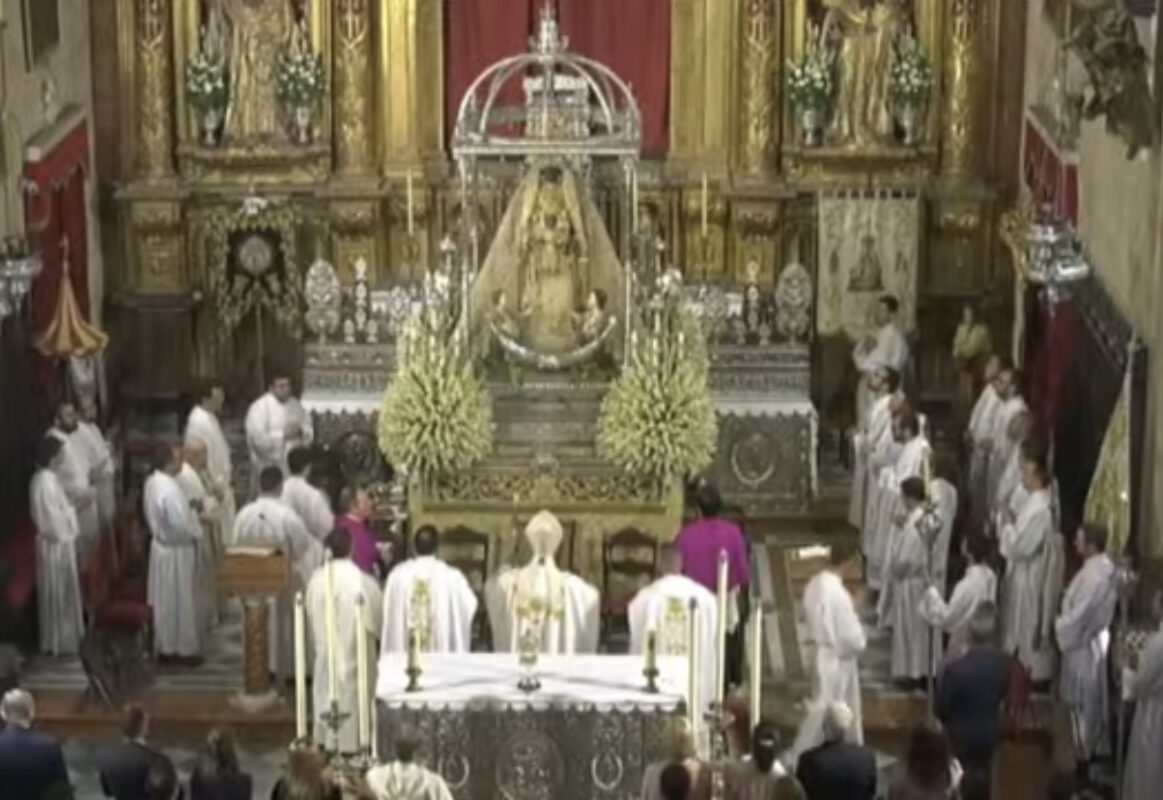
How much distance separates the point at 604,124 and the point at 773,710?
20.3ft

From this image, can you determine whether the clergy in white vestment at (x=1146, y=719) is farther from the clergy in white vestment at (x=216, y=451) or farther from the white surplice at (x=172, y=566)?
the clergy in white vestment at (x=216, y=451)

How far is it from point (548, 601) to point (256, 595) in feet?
7.34

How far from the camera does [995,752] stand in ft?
56.3

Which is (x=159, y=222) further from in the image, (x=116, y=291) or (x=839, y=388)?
(x=839, y=388)

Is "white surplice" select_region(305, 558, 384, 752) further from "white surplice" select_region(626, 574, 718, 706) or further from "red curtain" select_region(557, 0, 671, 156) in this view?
"red curtain" select_region(557, 0, 671, 156)

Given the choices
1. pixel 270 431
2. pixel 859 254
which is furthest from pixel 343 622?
pixel 859 254

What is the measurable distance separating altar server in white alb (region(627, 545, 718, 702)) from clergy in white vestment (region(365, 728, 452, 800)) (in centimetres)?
281

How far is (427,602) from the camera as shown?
1667 cm

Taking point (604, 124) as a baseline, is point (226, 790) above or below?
below

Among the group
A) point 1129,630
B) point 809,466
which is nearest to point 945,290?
point 809,466

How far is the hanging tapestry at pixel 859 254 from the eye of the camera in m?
23.4

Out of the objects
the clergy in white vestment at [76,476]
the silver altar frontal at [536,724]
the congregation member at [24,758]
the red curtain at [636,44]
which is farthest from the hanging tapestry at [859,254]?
the congregation member at [24,758]

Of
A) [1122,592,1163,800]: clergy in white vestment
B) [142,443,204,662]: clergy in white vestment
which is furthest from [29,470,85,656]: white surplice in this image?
[1122,592,1163,800]: clergy in white vestment

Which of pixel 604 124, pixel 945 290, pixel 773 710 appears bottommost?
pixel 773 710
